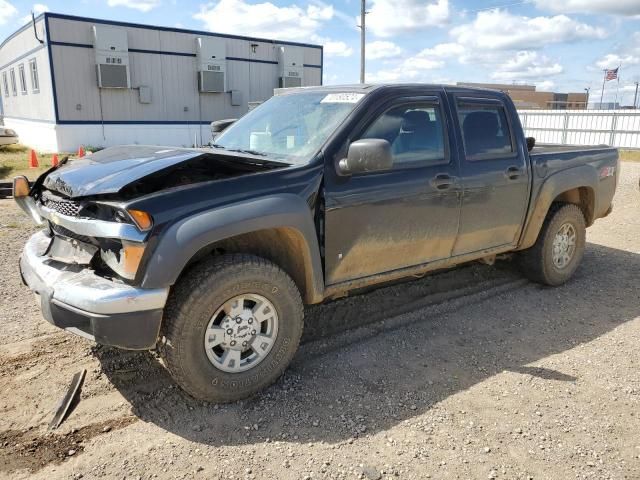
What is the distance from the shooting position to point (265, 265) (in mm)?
3088

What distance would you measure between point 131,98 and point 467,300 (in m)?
18.1

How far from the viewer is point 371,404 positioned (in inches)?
125

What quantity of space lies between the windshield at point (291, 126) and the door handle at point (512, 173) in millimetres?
1593

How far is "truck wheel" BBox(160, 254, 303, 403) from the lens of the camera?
288 centimetres

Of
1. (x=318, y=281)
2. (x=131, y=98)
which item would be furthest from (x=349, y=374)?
(x=131, y=98)

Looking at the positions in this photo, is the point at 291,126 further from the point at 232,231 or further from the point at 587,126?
the point at 587,126

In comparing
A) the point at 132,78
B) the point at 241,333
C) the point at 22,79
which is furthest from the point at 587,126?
the point at 22,79

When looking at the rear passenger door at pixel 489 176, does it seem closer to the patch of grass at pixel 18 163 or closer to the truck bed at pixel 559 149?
the truck bed at pixel 559 149

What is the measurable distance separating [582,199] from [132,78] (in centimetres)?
1791

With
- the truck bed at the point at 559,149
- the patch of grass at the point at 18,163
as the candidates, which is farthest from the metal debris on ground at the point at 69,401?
the patch of grass at the point at 18,163

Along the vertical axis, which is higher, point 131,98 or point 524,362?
point 131,98

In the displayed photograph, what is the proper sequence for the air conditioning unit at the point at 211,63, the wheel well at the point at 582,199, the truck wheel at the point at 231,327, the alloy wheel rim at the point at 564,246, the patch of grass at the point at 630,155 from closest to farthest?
the truck wheel at the point at 231,327
the alloy wheel rim at the point at 564,246
the wheel well at the point at 582,199
the patch of grass at the point at 630,155
the air conditioning unit at the point at 211,63

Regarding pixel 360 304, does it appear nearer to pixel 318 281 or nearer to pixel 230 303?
pixel 318 281

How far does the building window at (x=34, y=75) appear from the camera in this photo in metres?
19.6
